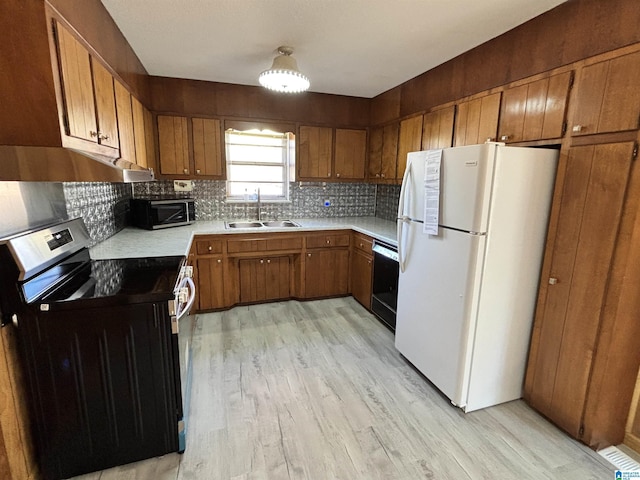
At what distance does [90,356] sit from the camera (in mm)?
1494

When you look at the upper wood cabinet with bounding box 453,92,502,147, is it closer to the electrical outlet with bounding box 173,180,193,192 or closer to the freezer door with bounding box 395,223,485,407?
the freezer door with bounding box 395,223,485,407

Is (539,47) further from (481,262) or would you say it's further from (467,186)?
(481,262)

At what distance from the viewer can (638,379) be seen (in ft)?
5.76

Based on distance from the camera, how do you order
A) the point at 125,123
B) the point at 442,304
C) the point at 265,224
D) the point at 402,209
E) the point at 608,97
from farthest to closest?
the point at 265,224 → the point at 402,209 → the point at 125,123 → the point at 442,304 → the point at 608,97

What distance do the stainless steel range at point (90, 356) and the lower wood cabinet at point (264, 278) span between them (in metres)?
1.82

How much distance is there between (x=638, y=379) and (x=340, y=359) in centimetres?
181

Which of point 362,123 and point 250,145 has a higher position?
point 362,123

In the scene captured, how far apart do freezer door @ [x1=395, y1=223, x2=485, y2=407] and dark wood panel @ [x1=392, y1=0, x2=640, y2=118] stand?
1.13m

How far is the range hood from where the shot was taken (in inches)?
52.2

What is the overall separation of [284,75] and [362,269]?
6.89ft

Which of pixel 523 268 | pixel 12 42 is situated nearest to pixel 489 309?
pixel 523 268

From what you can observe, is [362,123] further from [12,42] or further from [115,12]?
[12,42]

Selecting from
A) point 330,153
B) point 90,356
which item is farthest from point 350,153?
point 90,356

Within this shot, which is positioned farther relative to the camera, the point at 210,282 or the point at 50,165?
the point at 210,282
